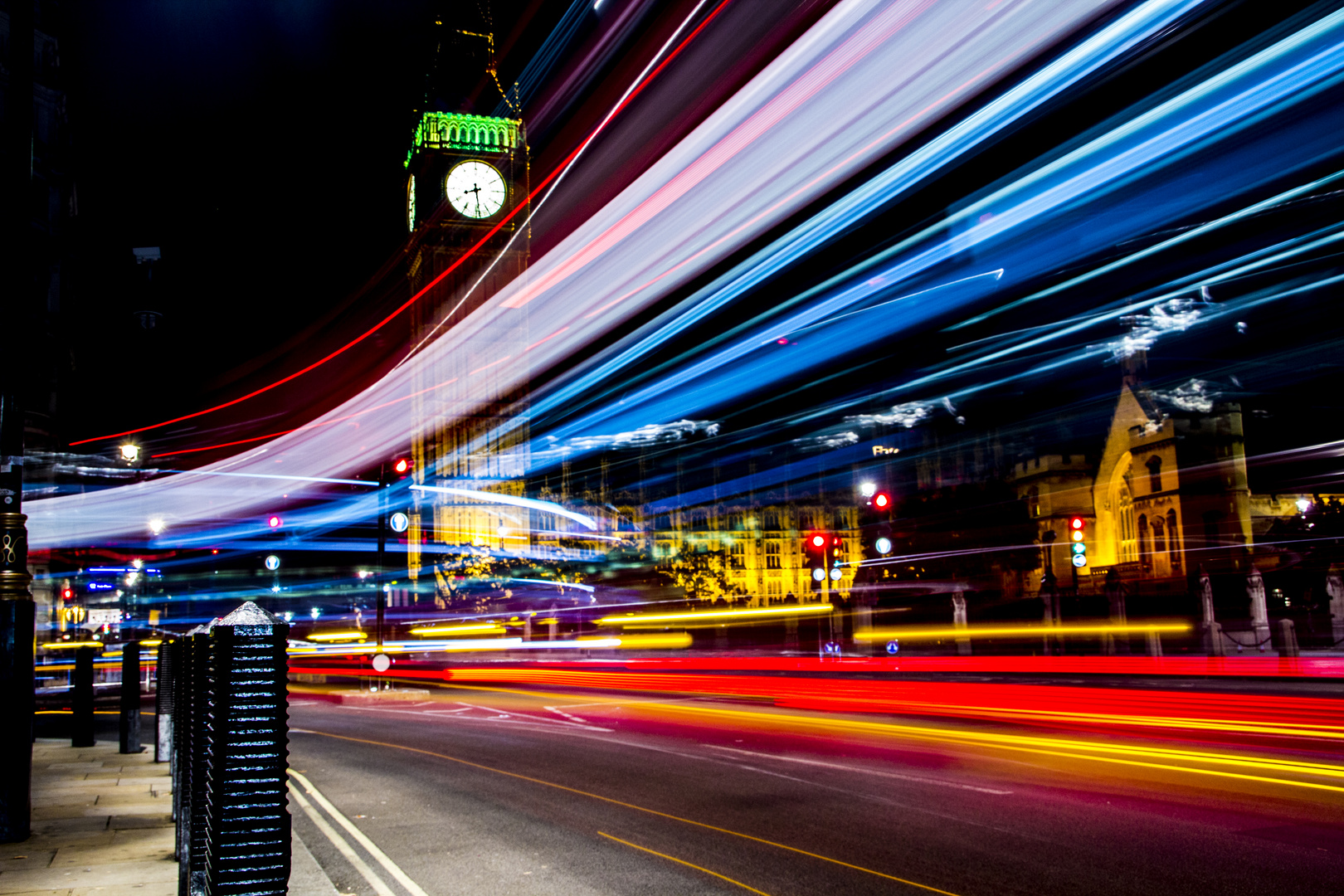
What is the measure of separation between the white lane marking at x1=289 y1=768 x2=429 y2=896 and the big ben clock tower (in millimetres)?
82103

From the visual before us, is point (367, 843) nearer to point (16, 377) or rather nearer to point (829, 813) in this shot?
point (829, 813)

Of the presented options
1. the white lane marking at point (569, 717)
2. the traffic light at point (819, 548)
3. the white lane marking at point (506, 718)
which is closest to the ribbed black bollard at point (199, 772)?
the white lane marking at point (506, 718)

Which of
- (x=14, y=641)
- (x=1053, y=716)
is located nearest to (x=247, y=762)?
(x=14, y=641)

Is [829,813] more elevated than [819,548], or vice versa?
[819,548]

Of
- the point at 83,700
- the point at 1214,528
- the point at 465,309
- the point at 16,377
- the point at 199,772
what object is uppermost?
the point at 465,309

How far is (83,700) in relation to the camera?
16594mm

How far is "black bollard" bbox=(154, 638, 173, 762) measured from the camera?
12705 millimetres

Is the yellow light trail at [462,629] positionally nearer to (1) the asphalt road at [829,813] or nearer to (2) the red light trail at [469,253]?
(2) the red light trail at [469,253]

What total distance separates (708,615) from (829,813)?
39.3 meters

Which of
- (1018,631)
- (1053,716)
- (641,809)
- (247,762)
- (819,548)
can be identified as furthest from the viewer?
(1018,631)

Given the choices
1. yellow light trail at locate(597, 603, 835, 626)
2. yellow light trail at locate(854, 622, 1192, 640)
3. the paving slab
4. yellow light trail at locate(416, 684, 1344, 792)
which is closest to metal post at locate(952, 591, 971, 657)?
yellow light trail at locate(854, 622, 1192, 640)

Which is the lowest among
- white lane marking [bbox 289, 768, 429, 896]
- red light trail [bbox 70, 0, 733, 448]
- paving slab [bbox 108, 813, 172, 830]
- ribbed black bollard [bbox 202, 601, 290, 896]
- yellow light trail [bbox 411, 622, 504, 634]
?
yellow light trail [bbox 411, 622, 504, 634]

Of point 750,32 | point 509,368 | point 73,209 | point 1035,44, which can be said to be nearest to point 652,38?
point 750,32

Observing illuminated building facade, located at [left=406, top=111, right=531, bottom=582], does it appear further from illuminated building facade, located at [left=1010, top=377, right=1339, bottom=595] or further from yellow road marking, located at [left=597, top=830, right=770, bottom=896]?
yellow road marking, located at [left=597, top=830, right=770, bottom=896]
